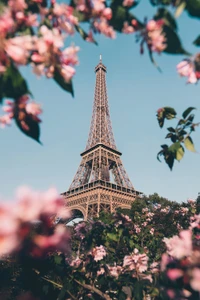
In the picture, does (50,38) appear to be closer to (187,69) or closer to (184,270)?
(187,69)

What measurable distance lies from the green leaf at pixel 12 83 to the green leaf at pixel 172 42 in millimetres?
906

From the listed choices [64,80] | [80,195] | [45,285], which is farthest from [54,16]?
[80,195]

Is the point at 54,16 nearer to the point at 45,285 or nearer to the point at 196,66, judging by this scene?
the point at 196,66

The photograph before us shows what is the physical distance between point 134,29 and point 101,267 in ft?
11.4

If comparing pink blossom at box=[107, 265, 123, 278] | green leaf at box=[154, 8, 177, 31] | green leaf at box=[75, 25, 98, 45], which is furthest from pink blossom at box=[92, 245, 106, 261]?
green leaf at box=[154, 8, 177, 31]

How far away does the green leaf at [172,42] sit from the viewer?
146cm

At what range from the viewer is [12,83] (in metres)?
1.20

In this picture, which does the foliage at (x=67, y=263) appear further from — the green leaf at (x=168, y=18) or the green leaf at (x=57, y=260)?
the green leaf at (x=168, y=18)

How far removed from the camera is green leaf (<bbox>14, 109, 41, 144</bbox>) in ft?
5.04

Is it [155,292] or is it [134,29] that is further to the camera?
[155,292]

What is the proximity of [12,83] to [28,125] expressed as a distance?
392mm

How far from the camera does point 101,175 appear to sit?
1401 inches

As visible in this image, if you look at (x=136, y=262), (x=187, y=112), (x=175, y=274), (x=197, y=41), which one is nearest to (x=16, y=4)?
(x=197, y=41)

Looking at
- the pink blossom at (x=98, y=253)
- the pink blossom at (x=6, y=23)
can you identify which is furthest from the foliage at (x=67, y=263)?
the pink blossom at (x=6, y=23)
